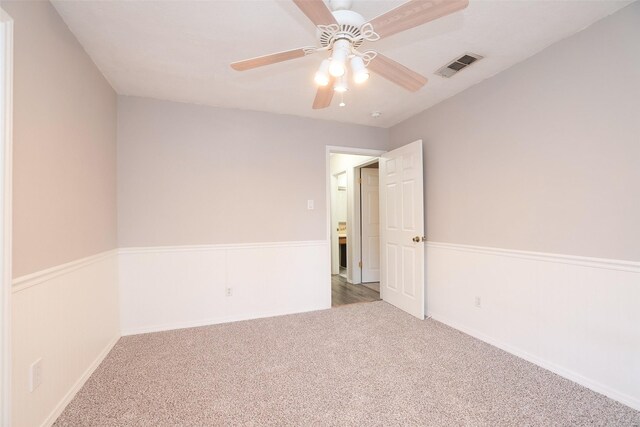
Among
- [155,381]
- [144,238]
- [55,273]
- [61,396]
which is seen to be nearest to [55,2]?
[55,273]

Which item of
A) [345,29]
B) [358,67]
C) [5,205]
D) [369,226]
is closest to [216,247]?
[5,205]

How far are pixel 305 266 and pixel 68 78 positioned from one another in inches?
104

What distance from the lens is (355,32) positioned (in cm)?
148

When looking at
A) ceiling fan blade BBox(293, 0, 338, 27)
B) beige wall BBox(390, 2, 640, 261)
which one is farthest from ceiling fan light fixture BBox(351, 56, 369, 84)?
beige wall BBox(390, 2, 640, 261)

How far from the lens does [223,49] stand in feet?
7.00

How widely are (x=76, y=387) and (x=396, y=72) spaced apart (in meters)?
2.82

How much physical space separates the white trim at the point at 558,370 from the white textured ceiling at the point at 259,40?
7.55 ft

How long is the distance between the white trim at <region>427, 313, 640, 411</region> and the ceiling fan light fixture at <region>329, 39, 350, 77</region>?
2484 millimetres

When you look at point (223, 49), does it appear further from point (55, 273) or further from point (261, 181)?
point (55, 273)

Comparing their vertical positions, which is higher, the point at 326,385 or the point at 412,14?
the point at 412,14

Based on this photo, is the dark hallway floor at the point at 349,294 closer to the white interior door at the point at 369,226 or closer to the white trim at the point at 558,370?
the white interior door at the point at 369,226

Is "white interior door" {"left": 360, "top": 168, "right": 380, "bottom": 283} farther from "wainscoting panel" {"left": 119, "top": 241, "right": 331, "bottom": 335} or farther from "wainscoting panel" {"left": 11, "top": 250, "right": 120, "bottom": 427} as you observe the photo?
"wainscoting panel" {"left": 11, "top": 250, "right": 120, "bottom": 427}

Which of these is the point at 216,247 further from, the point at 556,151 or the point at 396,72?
the point at 556,151

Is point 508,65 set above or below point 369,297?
above
